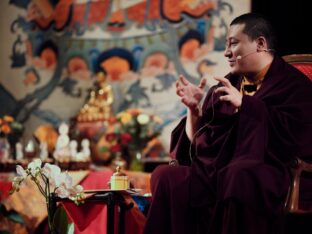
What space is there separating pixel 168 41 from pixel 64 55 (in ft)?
3.90

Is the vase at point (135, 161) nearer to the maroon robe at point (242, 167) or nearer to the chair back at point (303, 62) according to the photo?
the chair back at point (303, 62)

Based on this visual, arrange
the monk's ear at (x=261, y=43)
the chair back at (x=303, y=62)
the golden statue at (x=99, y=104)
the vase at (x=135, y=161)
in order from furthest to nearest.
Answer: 1. the golden statue at (x=99, y=104)
2. the vase at (x=135, y=161)
3. the chair back at (x=303, y=62)
4. the monk's ear at (x=261, y=43)

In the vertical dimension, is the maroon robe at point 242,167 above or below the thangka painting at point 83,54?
below

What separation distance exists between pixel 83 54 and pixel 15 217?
3.14 metres

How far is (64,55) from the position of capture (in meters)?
6.66

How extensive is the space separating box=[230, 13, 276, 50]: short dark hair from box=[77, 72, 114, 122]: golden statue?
3.44 metres

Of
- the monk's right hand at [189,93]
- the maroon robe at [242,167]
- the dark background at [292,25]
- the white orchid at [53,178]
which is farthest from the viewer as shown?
the dark background at [292,25]

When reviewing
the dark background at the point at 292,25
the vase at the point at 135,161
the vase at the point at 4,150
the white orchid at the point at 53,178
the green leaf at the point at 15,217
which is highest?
the dark background at the point at 292,25

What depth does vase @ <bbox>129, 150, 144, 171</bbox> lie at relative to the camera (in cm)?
558

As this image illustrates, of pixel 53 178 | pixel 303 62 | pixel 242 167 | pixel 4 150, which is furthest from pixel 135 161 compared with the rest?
pixel 242 167

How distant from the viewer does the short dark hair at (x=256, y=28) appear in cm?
283

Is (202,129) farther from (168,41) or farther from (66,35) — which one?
(66,35)

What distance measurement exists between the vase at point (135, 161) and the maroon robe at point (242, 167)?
2.82 meters

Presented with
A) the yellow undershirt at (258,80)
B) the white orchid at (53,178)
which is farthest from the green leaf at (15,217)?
the yellow undershirt at (258,80)
